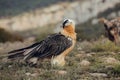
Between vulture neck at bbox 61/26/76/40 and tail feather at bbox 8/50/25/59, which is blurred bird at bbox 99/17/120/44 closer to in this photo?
vulture neck at bbox 61/26/76/40

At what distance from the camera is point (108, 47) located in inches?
625

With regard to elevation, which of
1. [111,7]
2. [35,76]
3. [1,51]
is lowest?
[35,76]

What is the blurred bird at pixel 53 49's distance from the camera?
1280cm

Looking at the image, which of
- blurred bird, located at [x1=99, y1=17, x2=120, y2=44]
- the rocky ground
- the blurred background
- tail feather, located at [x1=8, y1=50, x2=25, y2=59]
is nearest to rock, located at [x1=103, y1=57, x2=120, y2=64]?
the rocky ground

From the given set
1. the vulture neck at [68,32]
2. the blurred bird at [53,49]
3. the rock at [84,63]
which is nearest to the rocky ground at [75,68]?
the rock at [84,63]

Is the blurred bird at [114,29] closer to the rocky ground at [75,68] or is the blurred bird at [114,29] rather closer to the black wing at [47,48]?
the rocky ground at [75,68]

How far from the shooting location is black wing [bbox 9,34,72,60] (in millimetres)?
12805

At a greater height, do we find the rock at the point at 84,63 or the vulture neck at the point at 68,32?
the vulture neck at the point at 68,32

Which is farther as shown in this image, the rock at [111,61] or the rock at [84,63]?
the rock at [111,61]

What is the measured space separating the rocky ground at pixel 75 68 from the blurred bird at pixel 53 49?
0.74ft

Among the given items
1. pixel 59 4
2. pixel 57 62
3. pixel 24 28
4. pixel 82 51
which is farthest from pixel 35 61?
pixel 59 4

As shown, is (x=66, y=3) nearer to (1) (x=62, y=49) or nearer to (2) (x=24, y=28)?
(2) (x=24, y=28)

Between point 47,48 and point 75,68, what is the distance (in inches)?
31.9

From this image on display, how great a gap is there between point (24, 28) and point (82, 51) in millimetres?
153111
